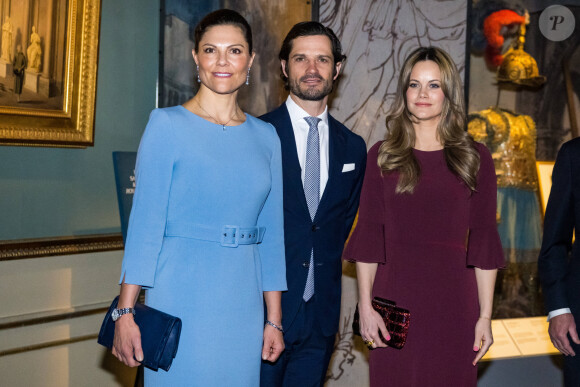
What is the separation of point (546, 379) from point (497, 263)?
9.04ft

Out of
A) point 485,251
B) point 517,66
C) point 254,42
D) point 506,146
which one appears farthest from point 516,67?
point 485,251

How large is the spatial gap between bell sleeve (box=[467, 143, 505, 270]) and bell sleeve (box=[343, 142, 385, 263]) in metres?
0.35

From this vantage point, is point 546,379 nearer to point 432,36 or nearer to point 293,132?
point 432,36

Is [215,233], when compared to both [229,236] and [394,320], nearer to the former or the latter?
[229,236]

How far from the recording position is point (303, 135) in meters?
2.85

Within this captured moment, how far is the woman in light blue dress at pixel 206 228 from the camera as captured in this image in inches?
81.3

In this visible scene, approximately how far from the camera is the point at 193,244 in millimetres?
2111

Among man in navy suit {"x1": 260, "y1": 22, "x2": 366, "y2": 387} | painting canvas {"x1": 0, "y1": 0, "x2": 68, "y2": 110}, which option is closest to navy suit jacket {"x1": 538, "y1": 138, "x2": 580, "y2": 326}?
man in navy suit {"x1": 260, "y1": 22, "x2": 366, "y2": 387}

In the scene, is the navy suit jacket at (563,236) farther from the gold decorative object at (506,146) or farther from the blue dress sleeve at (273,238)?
the gold decorative object at (506,146)

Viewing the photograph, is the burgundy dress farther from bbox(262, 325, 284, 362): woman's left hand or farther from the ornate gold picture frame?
the ornate gold picture frame

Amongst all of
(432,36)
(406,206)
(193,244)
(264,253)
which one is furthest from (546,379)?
(193,244)

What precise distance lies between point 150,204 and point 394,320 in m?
→ 1.08

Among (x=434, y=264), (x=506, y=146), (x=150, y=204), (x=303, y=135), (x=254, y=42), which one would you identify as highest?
(x=254, y=42)

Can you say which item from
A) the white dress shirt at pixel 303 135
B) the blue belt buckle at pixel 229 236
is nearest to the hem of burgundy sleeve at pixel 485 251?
the white dress shirt at pixel 303 135
